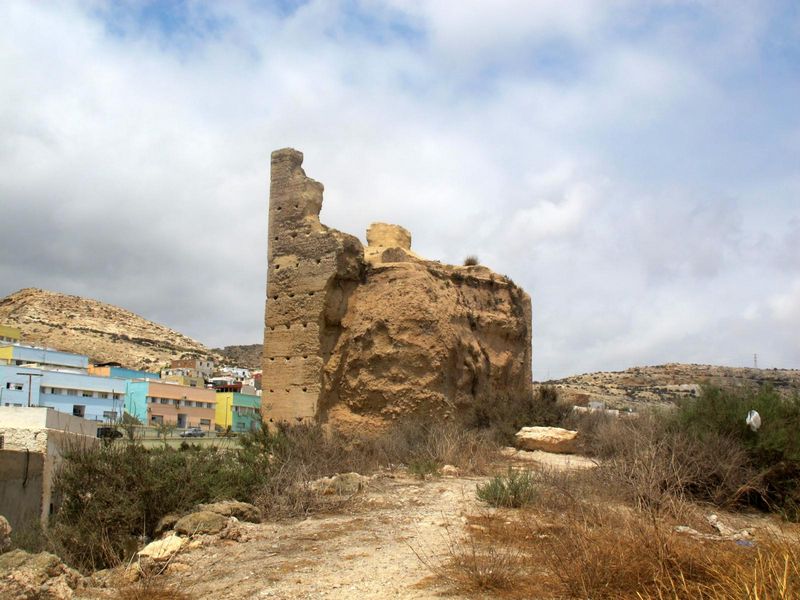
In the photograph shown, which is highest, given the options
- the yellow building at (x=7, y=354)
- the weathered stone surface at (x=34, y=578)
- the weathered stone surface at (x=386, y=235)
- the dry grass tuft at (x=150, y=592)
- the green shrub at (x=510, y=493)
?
the weathered stone surface at (x=386, y=235)

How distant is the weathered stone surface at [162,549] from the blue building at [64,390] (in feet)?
103

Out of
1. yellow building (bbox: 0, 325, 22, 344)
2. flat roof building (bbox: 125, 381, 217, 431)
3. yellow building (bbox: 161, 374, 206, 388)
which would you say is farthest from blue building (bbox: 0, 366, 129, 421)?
yellow building (bbox: 0, 325, 22, 344)

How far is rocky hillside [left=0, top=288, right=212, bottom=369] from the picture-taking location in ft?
205

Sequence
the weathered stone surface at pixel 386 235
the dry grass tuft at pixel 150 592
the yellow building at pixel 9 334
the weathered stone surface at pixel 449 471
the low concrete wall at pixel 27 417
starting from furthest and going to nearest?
1. the yellow building at pixel 9 334
2. the weathered stone surface at pixel 386 235
3. the low concrete wall at pixel 27 417
4. the weathered stone surface at pixel 449 471
5. the dry grass tuft at pixel 150 592

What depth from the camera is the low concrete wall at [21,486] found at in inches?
367

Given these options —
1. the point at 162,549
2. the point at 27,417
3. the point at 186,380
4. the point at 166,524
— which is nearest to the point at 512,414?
the point at 27,417

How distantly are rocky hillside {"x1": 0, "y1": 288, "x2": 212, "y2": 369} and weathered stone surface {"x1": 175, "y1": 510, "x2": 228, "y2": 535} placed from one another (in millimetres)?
56797

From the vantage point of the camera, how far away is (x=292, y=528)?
7172 mm

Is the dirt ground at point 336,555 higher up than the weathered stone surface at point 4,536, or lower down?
lower down

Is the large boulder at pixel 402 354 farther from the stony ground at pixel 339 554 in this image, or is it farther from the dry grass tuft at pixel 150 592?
the dry grass tuft at pixel 150 592

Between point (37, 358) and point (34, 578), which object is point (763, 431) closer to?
point (34, 578)

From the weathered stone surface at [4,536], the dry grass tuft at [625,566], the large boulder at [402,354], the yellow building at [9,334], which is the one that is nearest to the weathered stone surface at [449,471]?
the large boulder at [402,354]

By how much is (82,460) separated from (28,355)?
4197 cm

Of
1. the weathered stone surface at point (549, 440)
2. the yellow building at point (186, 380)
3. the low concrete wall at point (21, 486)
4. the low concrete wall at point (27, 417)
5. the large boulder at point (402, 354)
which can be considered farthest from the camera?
the yellow building at point (186, 380)
